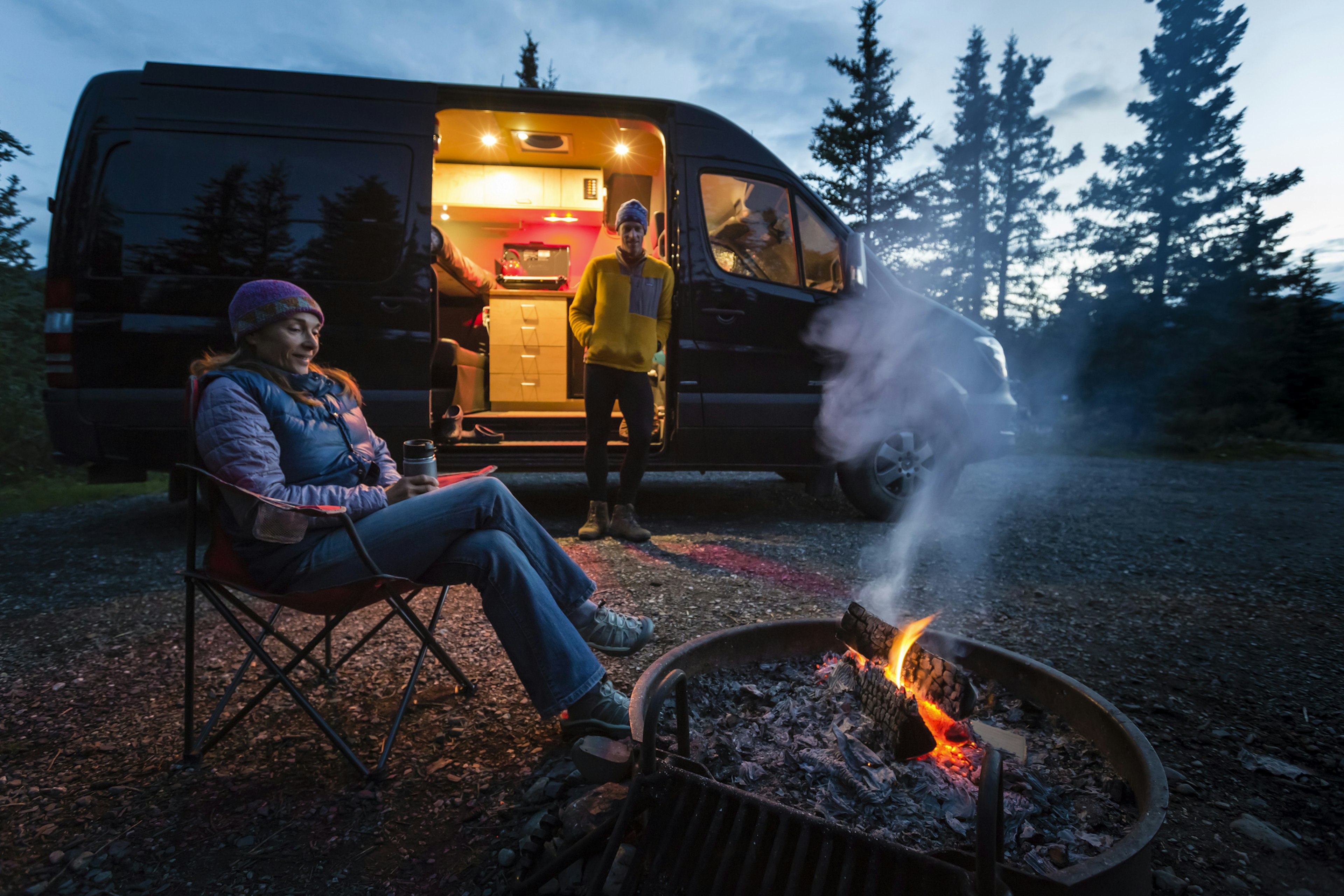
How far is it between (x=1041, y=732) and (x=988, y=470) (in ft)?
24.4

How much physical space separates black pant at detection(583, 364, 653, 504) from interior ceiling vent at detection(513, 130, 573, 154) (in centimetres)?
299

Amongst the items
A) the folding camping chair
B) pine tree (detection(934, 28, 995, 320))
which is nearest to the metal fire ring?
the folding camping chair

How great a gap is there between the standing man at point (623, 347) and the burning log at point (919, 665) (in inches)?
91.7

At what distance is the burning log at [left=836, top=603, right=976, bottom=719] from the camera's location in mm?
1559

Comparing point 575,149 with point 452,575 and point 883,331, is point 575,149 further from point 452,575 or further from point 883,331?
point 452,575

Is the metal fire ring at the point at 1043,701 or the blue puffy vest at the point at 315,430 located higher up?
the blue puffy vest at the point at 315,430

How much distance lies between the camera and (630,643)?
2061mm

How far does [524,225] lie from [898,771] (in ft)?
22.7

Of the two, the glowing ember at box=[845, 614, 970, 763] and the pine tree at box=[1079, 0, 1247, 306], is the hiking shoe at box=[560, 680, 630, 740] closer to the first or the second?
the glowing ember at box=[845, 614, 970, 763]

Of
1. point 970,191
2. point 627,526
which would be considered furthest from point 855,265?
point 970,191

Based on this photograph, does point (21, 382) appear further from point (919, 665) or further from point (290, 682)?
point (919, 665)

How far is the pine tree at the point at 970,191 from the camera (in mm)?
23875

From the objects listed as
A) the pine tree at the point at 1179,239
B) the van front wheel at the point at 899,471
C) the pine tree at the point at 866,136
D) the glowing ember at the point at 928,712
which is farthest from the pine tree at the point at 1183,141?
the glowing ember at the point at 928,712

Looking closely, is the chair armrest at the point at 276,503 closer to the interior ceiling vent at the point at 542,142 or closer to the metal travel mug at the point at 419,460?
the metal travel mug at the point at 419,460
